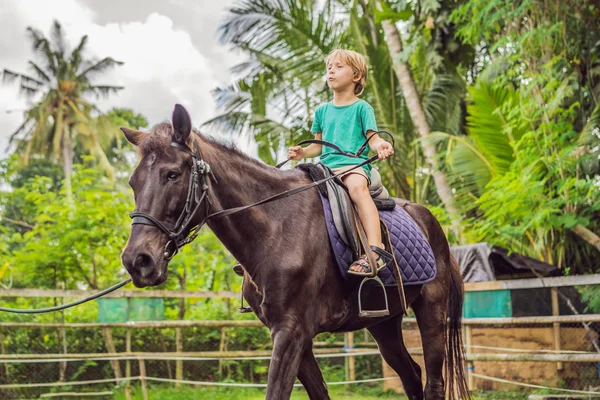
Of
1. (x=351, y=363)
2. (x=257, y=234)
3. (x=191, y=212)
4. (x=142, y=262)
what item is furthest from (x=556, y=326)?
(x=142, y=262)

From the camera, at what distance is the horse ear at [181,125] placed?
2.92 metres

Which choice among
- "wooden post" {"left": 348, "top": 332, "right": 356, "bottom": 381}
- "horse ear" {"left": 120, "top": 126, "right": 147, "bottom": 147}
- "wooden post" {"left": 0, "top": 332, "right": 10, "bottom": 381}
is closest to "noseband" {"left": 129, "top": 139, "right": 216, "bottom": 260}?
"horse ear" {"left": 120, "top": 126, "right": 147, "bottom": 147}

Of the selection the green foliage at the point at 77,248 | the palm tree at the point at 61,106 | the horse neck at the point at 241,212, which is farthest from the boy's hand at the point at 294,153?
the palm tree at the point at 61,106

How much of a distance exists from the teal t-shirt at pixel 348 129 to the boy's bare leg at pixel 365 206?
0.15 m

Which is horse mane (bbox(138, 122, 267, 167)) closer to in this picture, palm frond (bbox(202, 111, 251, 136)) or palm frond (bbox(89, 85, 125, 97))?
palm frond (bbox(202, 111, 251, 136))

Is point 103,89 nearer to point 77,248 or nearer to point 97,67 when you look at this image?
point 97,67

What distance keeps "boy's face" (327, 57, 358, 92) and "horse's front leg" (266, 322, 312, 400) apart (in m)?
1.36

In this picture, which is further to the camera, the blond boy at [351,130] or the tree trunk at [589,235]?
the tree trunk at [589,235]

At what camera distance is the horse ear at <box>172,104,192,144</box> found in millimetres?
2916

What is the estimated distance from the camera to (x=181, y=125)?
9.64ft

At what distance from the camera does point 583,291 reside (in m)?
8.21

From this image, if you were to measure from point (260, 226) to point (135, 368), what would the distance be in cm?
738

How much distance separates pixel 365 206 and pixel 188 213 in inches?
38.4

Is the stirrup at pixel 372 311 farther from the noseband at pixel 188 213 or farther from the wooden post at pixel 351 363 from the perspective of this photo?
the wooden post at pixel 351 363
